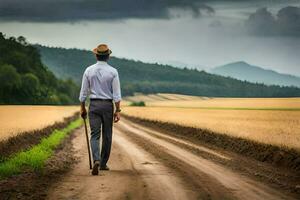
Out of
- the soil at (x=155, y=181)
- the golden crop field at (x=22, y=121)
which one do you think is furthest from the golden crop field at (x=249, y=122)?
the golden crop field at (x=22, y=121)

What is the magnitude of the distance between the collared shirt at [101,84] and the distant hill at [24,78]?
95495 millimetres

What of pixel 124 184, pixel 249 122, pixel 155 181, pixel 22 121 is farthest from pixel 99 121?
pixel 22 121

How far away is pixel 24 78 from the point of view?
4326 inches

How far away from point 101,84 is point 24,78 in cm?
10058

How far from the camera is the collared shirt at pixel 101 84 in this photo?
40.5 ft

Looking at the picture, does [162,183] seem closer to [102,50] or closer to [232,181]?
[232,181]

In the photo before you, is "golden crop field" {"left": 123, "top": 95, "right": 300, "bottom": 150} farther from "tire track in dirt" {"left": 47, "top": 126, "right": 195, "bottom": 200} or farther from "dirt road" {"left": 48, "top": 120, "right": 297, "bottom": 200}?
"tire track in dirt" {"left": 47, "top": 126, "right": 195, "bottom": 200}

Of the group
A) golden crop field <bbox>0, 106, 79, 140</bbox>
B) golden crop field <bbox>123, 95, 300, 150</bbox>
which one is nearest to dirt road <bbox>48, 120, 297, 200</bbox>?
golden crop field <bbox>123, 95, 300, 150</bbox>

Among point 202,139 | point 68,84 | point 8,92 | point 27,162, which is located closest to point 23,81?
point 8,92

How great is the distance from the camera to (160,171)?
1198 cm

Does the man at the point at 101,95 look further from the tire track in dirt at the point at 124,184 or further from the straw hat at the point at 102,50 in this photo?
the tire track in dirt at the point at 124,184

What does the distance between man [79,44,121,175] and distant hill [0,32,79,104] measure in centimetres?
9549

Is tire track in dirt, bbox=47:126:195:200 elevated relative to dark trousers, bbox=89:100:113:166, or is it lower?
lower

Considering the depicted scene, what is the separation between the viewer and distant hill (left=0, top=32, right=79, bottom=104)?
10656 centimetres
